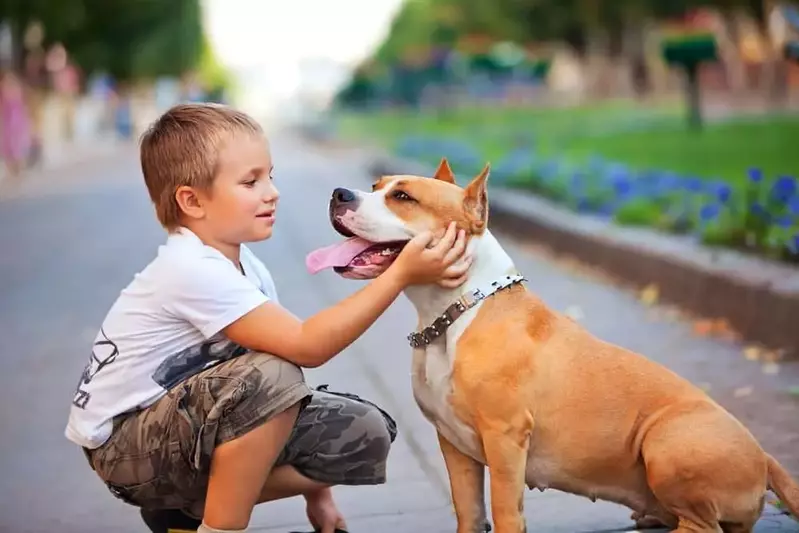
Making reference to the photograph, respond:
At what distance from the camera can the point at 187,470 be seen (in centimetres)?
299

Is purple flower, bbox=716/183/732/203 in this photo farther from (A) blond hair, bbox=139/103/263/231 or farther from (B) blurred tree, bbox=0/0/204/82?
(B) blurred tree, bbox=0/0/204/82

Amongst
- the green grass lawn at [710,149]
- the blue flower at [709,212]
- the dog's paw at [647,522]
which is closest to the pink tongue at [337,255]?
the dog's paw at [647,522]

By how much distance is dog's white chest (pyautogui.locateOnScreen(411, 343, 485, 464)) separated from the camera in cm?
304

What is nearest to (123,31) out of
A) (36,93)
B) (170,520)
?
(36,93)

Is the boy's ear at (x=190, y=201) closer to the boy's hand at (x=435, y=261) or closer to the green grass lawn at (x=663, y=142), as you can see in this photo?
the boy's hand at (x=435, y=261)

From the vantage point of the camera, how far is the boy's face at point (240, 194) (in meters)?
3.06

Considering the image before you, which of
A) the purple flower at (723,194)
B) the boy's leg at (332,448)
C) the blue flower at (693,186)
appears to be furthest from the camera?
the blue flower at (693,186)

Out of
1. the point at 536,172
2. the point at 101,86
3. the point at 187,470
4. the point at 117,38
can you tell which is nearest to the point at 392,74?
the point at 101,86

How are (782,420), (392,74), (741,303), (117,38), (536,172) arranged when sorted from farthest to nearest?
1. (117,38)
2. (392,74)
3. (536,172)
4. (741,303)
5. (782,420)

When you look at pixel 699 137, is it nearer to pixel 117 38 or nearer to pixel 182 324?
pixel 182 324

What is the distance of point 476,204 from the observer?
3.07 metres

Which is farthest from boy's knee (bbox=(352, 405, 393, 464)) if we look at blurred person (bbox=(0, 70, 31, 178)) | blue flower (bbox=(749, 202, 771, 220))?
blurred person (bbox=(0, 70, 31, 178))

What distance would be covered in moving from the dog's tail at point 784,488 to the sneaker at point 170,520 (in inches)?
65.0

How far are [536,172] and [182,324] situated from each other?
30.0 feet
